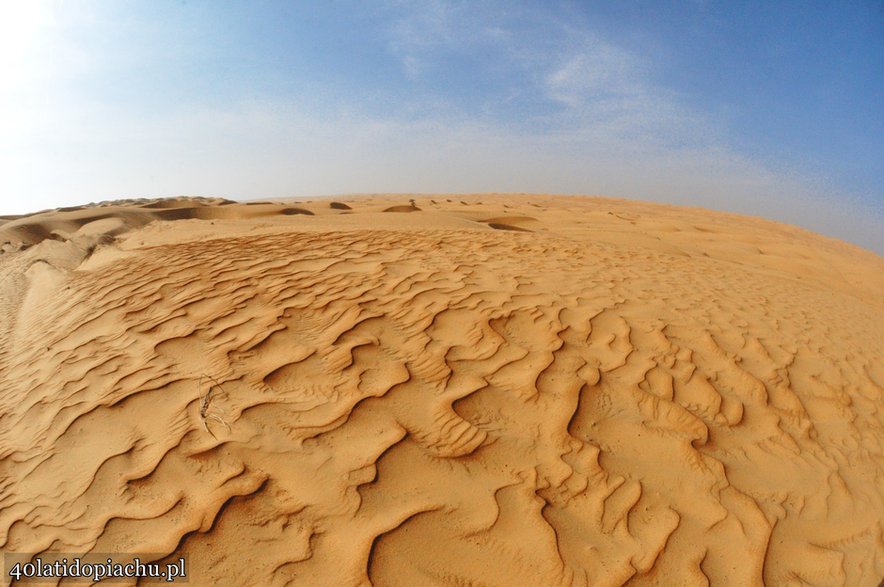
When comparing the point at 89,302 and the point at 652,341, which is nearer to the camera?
the point at 652,341

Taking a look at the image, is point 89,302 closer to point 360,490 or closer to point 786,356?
point 360,490

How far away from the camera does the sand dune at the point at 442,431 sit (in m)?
1.88

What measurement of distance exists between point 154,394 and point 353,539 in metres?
1.90

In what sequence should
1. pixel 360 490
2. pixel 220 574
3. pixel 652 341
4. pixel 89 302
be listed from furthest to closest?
pixel 89 302, pixel 652 341, pixel 360 490, pixel 220 574

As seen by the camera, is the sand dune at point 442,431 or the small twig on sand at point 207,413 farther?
the small twig on sand at point 207,413

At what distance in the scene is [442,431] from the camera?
2.46 metres

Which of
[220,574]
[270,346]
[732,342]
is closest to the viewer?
[220,574]

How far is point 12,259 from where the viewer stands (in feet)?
28.0

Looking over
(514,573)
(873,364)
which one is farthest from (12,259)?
(873,364)

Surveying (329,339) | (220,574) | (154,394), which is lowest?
(220,574)

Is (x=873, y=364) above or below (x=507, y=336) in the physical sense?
below

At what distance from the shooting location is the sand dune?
6.18 feet

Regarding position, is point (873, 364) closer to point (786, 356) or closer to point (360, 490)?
→ point (786, 356)

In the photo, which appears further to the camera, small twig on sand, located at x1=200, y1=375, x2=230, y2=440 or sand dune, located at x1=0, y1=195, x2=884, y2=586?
small twig on sand, located at x1=200, y1=375, x2=230, y2=440
